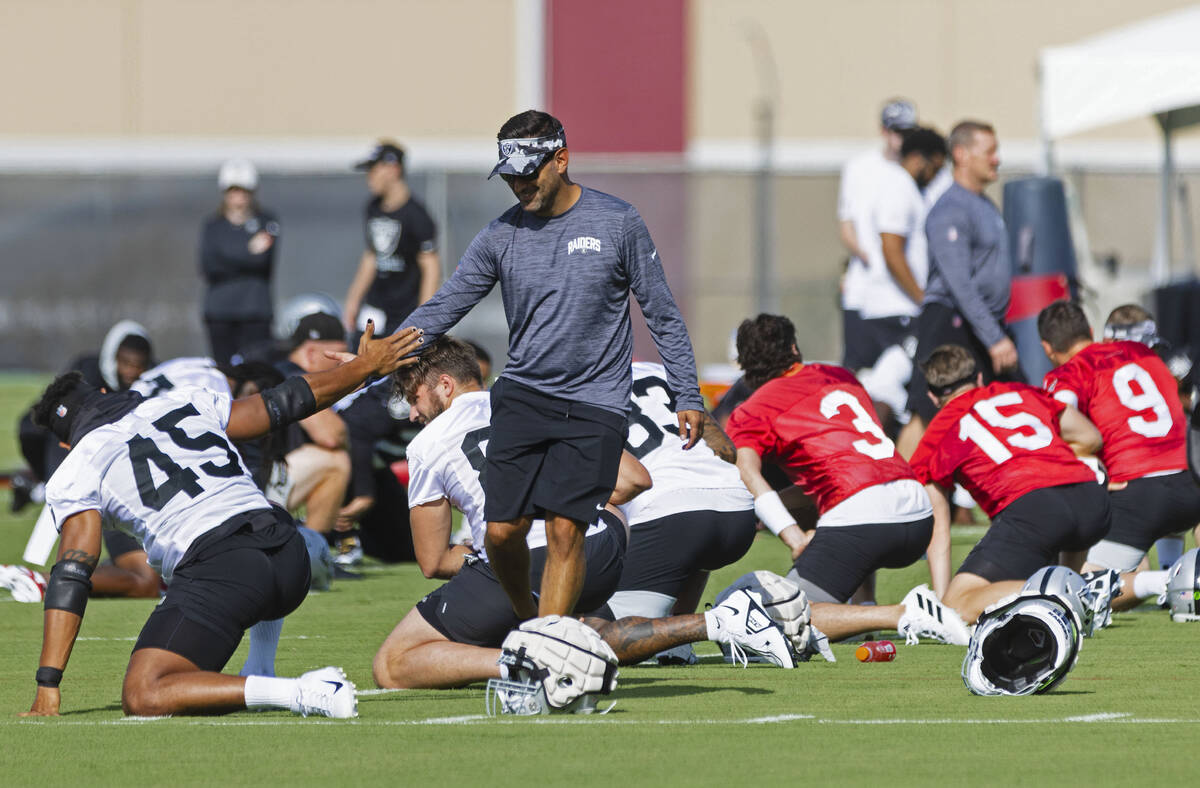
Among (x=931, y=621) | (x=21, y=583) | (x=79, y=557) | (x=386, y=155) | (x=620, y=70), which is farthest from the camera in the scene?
(x=620, y=70)

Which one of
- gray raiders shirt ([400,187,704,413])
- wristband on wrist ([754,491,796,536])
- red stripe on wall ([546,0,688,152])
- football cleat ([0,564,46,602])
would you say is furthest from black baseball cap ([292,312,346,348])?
red stripe on wall ([546,0,688,152])

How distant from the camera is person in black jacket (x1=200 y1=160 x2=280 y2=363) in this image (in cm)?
1465

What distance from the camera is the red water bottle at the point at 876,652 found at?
23.3 feet

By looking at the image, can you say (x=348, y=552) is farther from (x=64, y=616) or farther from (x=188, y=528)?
(x=64, y=616)

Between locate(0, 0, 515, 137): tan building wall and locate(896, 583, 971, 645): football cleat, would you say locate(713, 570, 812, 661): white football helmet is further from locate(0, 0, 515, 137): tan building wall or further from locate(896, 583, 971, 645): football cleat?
locate(0, 0, 515, 137): tan building wall

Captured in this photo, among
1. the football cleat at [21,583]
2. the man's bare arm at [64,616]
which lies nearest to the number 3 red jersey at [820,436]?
the man's bare arm at [64,616]

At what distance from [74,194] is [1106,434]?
15.7 meters

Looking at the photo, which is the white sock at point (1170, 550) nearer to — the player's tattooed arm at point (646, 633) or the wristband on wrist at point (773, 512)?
the wristband on wrist at point (773, 512)

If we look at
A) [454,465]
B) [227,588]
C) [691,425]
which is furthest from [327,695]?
[691,425]

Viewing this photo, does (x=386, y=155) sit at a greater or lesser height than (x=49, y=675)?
greater

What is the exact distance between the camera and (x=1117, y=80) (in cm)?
1481

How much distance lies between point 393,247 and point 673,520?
22.9ft

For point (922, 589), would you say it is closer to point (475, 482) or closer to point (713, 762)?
point (475, 482)

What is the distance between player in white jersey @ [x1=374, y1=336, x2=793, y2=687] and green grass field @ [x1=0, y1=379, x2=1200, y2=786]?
0.13 metres
